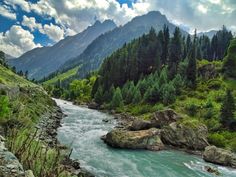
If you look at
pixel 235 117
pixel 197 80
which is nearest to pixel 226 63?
pixel 197 80

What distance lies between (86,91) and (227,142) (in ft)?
367

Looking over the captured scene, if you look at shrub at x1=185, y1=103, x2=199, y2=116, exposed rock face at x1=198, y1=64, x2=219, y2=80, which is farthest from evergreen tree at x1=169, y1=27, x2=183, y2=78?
shrub at x1=185, y1=103, x2=199, y2=116

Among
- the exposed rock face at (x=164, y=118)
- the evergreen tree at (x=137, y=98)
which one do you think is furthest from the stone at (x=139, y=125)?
the evergreen tree at (x=137, y=98)

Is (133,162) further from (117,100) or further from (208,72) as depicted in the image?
(208,72)

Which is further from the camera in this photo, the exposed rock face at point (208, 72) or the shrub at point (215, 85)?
the exposed rock face at point (208, 72)

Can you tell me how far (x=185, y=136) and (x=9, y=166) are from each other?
3878cm

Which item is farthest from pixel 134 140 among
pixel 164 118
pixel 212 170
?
pixel 164 118

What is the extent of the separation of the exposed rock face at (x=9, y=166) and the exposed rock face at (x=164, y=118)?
44543mm

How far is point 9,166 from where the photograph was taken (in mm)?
11594

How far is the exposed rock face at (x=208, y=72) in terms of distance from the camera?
94200mm

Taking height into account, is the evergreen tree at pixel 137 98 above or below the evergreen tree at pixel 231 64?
below

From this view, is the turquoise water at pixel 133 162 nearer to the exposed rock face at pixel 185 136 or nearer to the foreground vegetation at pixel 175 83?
the exposed rock face at pixel 185 136

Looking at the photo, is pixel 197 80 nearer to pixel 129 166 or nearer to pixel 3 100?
pixel 129 166

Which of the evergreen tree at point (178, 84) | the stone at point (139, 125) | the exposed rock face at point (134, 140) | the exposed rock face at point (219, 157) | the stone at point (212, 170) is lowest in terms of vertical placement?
the stone at point (212, 170)
